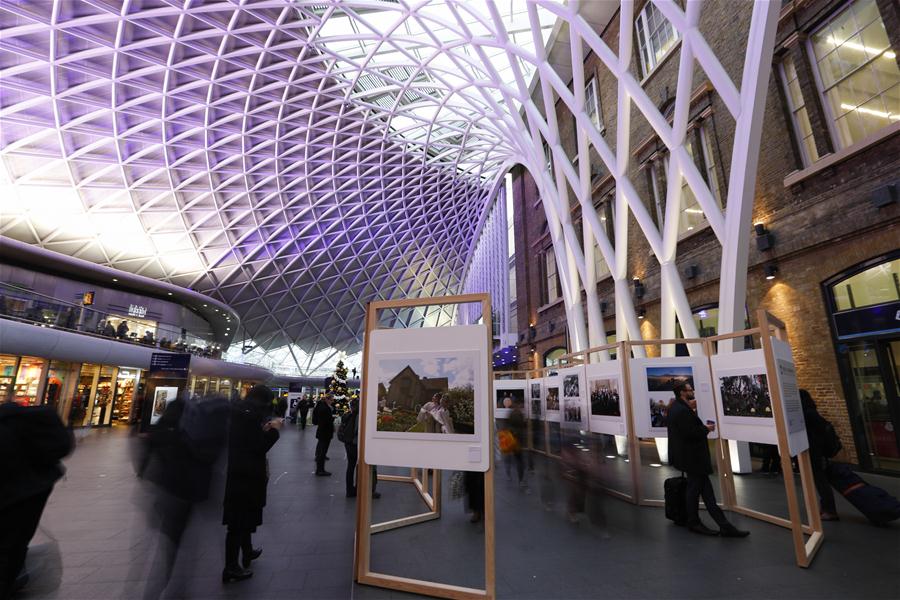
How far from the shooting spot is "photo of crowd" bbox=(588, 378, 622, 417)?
7367mm

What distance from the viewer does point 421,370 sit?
4148 mm

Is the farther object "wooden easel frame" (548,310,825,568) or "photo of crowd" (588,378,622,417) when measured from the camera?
"photo of crowd" (588,378,622,417)

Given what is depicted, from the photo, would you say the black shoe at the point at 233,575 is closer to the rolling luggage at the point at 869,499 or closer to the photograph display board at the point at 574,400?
the photograph display board at the point at 574,400

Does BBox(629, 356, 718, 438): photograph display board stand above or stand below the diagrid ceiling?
below

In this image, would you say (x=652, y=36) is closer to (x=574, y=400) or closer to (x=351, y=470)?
(x=574, y=400)

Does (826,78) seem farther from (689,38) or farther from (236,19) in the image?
(236,19)

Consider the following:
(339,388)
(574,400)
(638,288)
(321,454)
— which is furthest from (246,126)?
(574,400)

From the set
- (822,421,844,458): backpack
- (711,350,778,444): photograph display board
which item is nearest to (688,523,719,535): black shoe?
(711,350,778,444): photograph display board

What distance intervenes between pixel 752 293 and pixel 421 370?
1026 cm

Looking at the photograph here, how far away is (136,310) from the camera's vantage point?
2912cm

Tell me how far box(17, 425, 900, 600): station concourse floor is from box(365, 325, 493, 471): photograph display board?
1.23 m

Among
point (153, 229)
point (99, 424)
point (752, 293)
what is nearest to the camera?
Answer: point (752, 293)

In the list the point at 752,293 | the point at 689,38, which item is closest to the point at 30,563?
the point at 689,38

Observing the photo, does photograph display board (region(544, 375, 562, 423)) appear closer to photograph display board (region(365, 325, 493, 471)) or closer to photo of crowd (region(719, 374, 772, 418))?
photo of crowd (region(719, 374, 772, 418))
